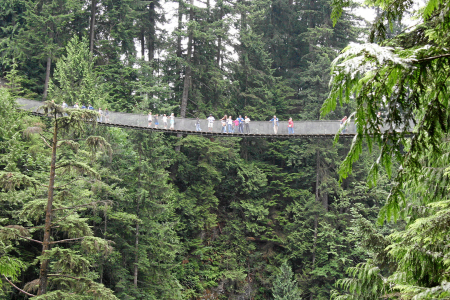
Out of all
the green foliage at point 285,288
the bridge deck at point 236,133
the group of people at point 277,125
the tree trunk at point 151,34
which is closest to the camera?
the bridge deck at point 236,133

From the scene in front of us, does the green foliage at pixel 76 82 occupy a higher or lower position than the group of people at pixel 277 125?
higher

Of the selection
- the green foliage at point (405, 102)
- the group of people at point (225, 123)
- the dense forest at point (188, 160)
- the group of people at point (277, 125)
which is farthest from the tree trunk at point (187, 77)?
the green foliage at point (405, 102)

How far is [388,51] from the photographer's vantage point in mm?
2268

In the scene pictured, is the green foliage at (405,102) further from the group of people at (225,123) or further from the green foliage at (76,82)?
the green foliage at (76,82)

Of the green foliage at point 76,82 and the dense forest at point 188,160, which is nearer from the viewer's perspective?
the dense forest at point 188,160

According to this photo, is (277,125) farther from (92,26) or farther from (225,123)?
(92,26)

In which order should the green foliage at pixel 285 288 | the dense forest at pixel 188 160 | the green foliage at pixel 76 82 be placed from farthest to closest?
the green foliage at pixel 285 288 < the green foliage at pixel 76 82 < the dense forest at pixel 188 160

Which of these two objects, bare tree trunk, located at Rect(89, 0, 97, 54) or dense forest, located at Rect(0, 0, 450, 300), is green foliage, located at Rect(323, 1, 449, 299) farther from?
bare tree trunk, located at Rect(89, 0, 97, 54)

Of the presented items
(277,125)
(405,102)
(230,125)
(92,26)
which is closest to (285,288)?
(277,125)

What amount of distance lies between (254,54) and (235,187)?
868 cm

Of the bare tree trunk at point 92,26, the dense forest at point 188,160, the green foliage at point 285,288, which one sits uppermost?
the bare tree trunk at point 92,26

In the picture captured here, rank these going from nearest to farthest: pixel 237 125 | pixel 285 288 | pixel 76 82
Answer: pixel 237 125
pixel 285 288
pixel 76 82

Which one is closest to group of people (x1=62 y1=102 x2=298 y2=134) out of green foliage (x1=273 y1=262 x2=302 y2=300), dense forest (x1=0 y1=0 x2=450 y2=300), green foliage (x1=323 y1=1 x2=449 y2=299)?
dense forest (x1=0 y1=0 x2=450 y2=300)

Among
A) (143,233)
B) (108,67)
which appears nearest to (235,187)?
(143,233)
